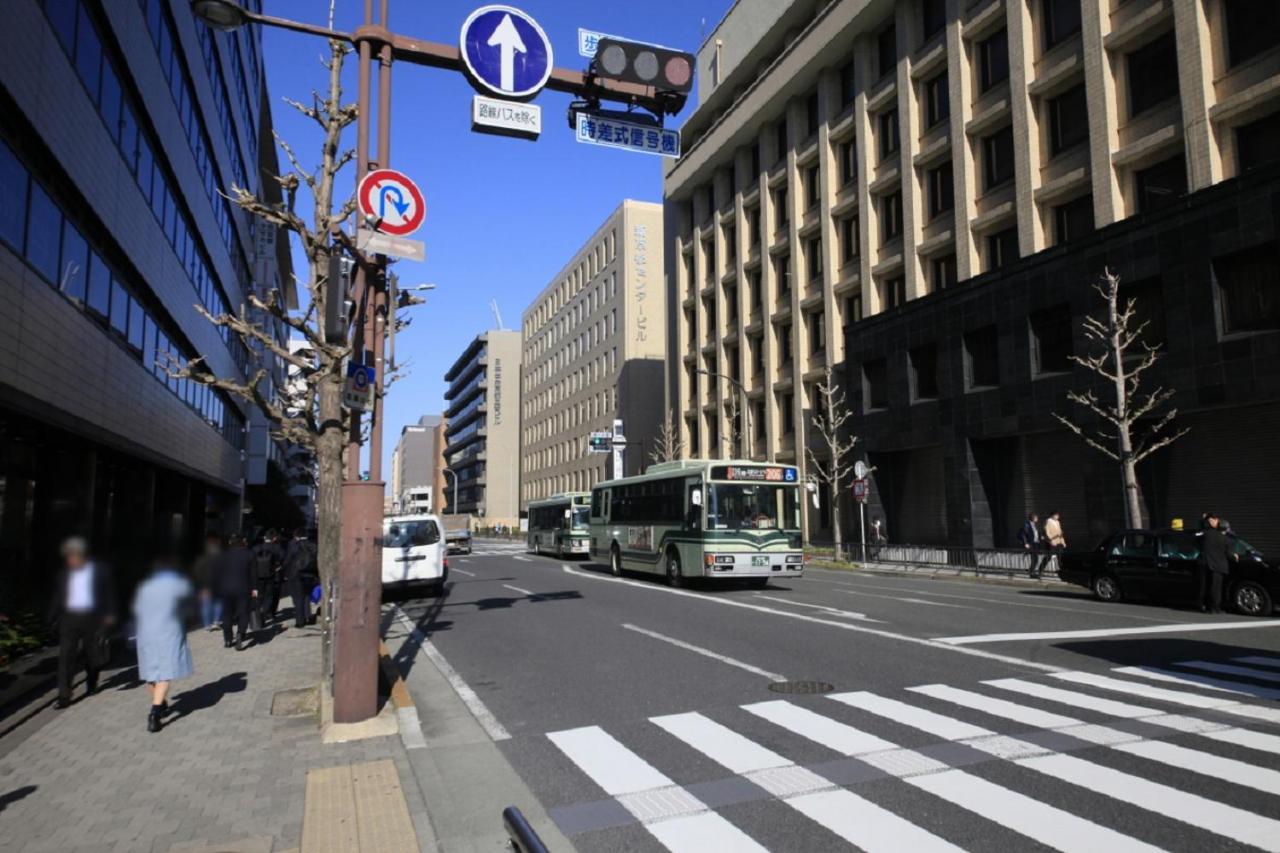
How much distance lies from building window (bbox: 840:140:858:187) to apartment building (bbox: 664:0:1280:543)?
6.2 inches

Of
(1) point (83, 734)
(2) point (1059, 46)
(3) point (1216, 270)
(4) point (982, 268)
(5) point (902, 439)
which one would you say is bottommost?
(1) point (83, 734)

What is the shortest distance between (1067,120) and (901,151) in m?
8.06

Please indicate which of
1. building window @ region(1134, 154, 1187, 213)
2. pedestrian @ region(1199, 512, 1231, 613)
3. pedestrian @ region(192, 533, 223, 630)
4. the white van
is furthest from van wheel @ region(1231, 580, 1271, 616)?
pedestrian @ region(192, 533, 223, 630)

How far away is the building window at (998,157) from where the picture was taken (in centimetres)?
2964

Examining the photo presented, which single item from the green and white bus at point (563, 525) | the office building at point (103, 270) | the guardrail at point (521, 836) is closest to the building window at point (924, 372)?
the green and white bus at point (563, 525)

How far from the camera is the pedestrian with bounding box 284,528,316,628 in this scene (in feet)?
48.1

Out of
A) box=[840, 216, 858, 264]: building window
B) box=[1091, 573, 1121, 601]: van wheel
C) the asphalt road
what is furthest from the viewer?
box=[840, 216, 858, 264]: building window

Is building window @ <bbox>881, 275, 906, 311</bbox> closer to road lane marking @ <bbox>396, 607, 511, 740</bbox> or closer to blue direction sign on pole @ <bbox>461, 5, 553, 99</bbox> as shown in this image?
road lane marking @ <bbox>396, 607, 511, 740</bbox>

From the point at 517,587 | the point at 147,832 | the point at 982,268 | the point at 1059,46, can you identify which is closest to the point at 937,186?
the point at 982,268

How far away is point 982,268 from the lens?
30500 millimetres

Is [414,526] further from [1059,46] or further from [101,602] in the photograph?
[1059,46]

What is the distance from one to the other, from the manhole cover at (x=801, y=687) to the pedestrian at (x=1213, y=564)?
10.0 meters

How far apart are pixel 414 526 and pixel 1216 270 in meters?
21.8

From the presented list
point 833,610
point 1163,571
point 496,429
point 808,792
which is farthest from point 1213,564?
point 496,429
